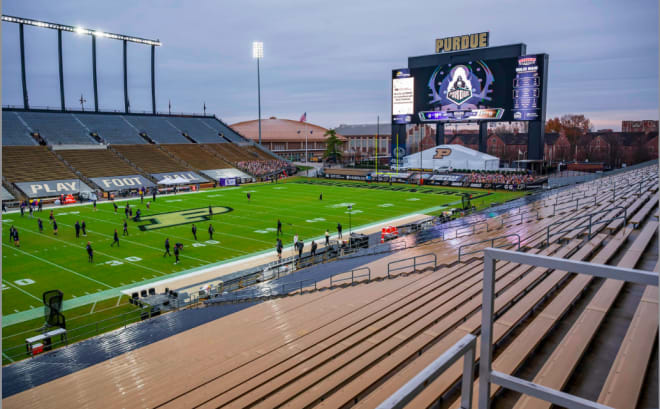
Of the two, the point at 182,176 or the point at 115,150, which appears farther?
the point at 115,150

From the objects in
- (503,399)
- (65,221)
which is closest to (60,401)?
(503,399)

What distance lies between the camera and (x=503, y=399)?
479 centimetres

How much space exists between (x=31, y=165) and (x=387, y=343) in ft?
173

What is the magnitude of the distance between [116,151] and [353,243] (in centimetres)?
4689

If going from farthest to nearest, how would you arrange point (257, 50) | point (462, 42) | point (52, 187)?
1. point (257, 50)
2. point (462, 42)
3. point (52, 187)

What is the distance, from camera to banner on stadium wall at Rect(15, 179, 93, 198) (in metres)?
42.8

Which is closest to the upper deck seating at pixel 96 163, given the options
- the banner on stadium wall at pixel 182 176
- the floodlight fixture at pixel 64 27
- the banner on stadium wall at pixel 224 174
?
the banner on stadium wall at pixel 182 176

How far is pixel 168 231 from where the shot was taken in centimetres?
2869

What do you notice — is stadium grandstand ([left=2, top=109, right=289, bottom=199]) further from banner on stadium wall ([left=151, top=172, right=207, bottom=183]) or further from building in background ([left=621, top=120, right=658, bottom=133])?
building in background ([left=621, top=120, right=658, bottom=133])

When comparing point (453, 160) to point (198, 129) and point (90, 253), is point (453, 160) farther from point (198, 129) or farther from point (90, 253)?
point (90, 253)

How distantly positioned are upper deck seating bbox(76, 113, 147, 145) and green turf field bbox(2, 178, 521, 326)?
20745mm

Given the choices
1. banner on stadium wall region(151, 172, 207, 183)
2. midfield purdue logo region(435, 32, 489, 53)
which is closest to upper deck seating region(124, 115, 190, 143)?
banner on stadium wall region(151, 172, 207, 183)

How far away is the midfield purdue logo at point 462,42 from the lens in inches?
2322

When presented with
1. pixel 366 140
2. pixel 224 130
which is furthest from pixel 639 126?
pixel 224 130
